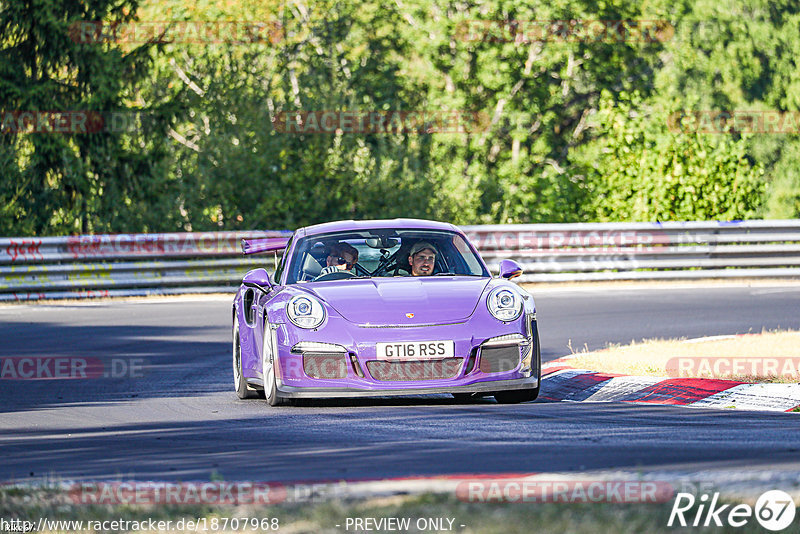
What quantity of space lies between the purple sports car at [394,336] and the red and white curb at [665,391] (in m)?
0.85

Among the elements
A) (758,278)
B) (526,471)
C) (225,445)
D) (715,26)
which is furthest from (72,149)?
(715,26)

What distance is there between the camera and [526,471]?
257 inches

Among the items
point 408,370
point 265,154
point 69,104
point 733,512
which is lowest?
point 408,370

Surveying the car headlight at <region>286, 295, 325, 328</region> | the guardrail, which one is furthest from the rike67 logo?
the guardrail

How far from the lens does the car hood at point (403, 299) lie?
→ 966cm

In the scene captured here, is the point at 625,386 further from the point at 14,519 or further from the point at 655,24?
the point at 655,24

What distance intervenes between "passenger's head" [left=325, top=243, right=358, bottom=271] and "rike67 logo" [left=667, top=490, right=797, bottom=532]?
18.0 ft

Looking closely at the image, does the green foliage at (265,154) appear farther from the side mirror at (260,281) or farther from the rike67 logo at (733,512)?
the rike67 logo at (733,512)

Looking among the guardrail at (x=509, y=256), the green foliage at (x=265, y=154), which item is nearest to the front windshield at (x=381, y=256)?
the guardrail at (x=509, y=256)

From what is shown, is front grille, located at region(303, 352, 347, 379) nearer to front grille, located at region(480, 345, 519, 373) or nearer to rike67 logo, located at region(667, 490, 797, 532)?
front grille, located at region(480, 345, 519, 373)

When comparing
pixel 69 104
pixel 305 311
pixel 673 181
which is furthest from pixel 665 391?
pixel 69 104

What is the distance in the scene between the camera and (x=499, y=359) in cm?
972

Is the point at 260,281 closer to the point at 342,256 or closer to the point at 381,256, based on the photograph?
the point at 342,256

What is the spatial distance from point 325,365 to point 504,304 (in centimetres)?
129
